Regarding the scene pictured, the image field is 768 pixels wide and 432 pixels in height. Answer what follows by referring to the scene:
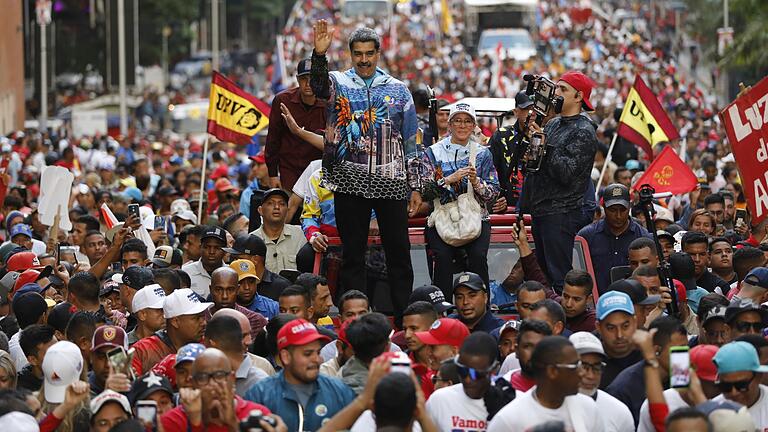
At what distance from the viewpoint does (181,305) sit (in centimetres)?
1027

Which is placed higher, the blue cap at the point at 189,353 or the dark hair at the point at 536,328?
the dark hair at the point at 536,328

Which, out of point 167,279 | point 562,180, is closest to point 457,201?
point 562,180

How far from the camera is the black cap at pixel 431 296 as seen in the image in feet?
34.6

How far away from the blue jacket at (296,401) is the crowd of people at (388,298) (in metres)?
0.01

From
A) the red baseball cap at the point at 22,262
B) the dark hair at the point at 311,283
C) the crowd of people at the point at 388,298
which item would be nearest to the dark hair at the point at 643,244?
the crowd of people at the point at 388,298

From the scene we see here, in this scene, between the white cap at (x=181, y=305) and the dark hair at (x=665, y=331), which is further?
the white cap at (x=181, y=305)

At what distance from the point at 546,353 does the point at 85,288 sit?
4785mm

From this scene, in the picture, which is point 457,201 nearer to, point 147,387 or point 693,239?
point 693,239

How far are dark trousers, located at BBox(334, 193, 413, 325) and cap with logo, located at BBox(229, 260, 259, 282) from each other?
2.77 feet

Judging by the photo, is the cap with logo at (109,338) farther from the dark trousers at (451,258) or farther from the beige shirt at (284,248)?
the beige shirt at (284,248)

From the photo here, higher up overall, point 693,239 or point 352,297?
point 352,297

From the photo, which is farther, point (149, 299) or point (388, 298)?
point (388, 298)

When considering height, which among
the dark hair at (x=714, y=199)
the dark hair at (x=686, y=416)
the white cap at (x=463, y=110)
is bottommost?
the dark hair at (x=714, y=199)

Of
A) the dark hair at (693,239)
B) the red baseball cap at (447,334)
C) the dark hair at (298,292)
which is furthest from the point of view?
the dark hair at (693,239)
